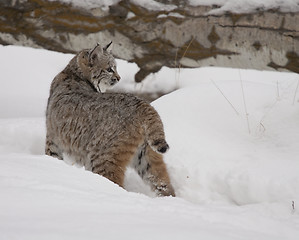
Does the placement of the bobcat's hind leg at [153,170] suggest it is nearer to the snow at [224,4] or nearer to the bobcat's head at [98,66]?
the bobcat's head at [98,66]

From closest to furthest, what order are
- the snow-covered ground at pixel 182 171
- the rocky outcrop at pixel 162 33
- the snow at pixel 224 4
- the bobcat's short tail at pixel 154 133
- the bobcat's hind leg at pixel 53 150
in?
the snow-covered ground at pixel 182 171 < the bobcat's short tail at pixel 154 133 < the bobcat's hind leg at pixel 53 150 < the snow at pixel 224 4 < the rocky outcrop at pixel 162 33

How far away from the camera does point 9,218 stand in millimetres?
1738

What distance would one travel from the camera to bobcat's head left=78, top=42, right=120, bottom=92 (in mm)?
4793

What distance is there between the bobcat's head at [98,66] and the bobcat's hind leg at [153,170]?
130 cm

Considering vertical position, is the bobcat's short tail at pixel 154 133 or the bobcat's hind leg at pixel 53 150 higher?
the bobcat's short tail at pixel 154 133

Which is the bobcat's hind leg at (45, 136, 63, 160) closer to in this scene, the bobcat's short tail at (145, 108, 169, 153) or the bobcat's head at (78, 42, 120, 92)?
the bobcat's head at (78, 42, 120, 92)

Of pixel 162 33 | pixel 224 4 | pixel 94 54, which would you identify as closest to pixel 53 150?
pixel 94 54

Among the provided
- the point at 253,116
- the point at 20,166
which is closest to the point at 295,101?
the point at 253,116

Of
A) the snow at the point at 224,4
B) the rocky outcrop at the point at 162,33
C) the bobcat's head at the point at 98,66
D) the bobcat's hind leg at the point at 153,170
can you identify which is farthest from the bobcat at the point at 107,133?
the snow at the point at 224,4

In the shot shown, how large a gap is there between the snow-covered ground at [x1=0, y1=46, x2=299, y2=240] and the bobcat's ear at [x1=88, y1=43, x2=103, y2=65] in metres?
0.90

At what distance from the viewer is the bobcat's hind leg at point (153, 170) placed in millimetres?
3832

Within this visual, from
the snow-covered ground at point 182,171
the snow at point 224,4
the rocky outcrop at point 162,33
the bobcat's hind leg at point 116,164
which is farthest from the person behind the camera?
the rocky outcrop at point 162,33

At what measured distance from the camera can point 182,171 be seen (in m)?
3.97

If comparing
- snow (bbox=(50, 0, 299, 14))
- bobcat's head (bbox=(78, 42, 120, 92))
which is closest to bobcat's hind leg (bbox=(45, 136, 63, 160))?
bobcat's head (bbox=(78, 42, 120, 92))
